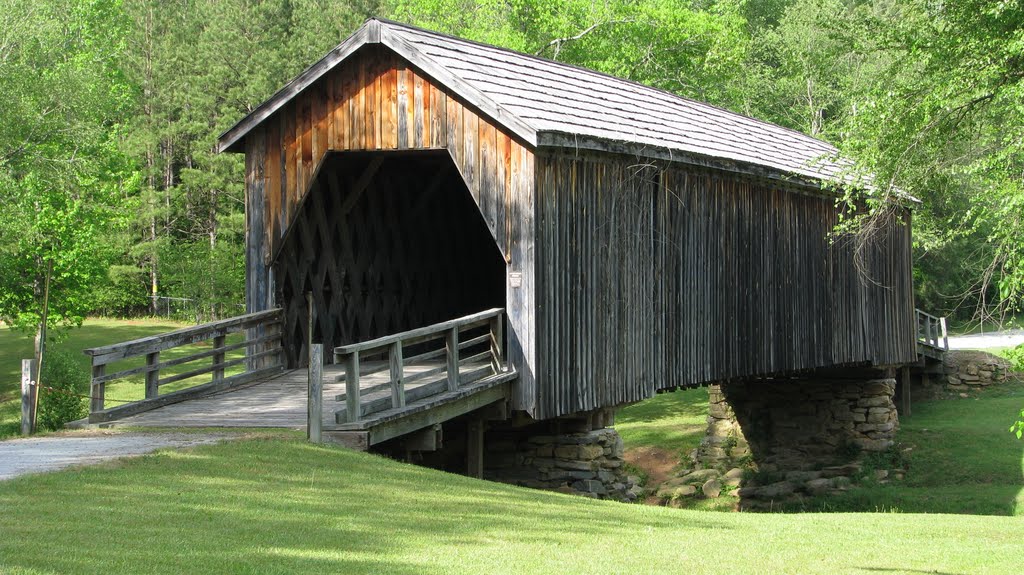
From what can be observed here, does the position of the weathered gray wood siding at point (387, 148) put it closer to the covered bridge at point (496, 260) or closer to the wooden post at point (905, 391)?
the covered bridge at point (496, 260)

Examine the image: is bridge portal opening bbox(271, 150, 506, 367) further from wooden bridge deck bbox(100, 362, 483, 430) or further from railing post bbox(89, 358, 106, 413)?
railing post bbox(89, 358, 106, 413)

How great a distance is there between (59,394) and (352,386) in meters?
9.75

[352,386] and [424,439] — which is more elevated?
[352,386]

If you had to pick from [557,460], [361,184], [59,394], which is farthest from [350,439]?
[59,394]

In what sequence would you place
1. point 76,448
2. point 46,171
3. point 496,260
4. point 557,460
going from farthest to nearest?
point 46,171 → point 496,260 → point 557,460 → point 76,448

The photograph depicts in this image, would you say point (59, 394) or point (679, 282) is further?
point (59, 394)

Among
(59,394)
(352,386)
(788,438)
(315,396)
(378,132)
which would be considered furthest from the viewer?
(788,438)

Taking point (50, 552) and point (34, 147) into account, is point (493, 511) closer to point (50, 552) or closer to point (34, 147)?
point (50, 552)

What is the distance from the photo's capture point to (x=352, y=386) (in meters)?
10.5

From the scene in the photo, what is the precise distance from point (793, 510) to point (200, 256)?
24258mm

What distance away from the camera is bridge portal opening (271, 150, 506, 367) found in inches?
575

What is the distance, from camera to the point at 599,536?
8203 millimetres

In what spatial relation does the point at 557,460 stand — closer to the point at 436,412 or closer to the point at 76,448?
the point at 436,412

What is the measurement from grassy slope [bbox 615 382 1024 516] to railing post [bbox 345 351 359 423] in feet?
32.3
